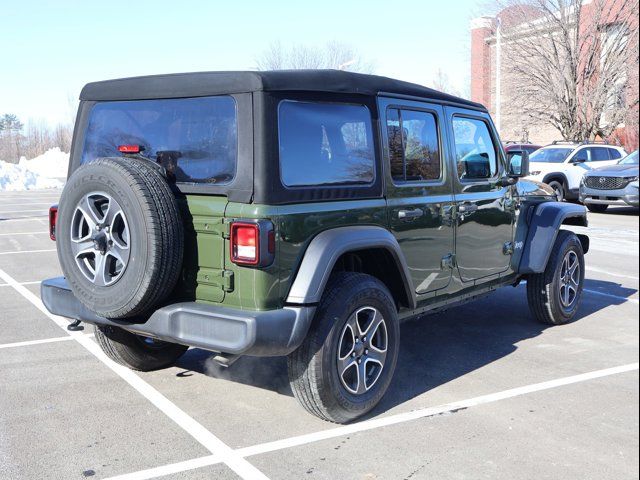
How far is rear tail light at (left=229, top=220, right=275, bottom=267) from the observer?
148 inches

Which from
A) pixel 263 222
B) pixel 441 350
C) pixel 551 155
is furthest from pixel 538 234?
pixel 551 155

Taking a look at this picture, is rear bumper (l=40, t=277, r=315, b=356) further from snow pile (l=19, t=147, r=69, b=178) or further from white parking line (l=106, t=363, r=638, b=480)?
snow pile (l=19, t=147, r=69, b=178)

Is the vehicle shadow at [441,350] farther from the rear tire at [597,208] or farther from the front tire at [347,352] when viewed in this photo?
the rear tire at [597,208]

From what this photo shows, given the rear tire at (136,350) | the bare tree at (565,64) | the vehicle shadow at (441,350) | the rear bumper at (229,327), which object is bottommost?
the vehicle shadow at (441,350)

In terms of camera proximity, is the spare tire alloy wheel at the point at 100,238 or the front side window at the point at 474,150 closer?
the spare tire alloy wheel at the point at 100,238

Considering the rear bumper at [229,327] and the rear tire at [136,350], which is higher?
the rear bumper at [229,327]

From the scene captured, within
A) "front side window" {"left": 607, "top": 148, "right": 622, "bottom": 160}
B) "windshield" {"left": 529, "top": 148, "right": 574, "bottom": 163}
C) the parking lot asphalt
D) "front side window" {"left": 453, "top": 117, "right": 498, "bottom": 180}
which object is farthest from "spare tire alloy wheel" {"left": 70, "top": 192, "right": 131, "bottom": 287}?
"front side window" {"left": 607, "top": 148, "right": 622, "bottom": 160}

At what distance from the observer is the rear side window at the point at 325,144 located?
404 cm

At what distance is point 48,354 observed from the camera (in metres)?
5.75

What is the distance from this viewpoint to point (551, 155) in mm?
21344

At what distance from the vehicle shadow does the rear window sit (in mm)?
1664

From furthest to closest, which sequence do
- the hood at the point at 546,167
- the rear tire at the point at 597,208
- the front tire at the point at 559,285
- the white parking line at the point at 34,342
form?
the hood at the point at 546,167, the rear tire at the point at 597,208, the front tire at the point at 559,285, the white parking line at the point at 34,342

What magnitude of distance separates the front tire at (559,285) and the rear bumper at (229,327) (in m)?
A: 3.23

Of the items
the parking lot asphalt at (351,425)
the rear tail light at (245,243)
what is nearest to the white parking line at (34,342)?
the parking lot asphalt at (351,425)
